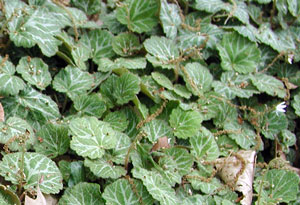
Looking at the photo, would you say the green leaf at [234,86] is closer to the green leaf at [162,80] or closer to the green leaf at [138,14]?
the green leaf at [162,80]

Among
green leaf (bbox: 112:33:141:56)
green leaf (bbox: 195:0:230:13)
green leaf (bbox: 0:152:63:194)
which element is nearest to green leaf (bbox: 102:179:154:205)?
green leaf (bbox: 0:152:63:194)

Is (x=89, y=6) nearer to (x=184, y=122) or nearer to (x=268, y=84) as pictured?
(x=184, y=122)

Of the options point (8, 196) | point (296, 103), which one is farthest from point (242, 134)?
point (8, 196)

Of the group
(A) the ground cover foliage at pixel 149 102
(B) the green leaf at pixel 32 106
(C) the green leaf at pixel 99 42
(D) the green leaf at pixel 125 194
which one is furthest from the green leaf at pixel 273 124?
(B) the green leaf at pixel 32 106

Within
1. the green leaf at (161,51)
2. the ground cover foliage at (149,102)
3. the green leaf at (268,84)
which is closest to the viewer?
the ground cover foliage at (149,102)

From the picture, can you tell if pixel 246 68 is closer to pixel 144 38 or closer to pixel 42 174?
pixel 144 38

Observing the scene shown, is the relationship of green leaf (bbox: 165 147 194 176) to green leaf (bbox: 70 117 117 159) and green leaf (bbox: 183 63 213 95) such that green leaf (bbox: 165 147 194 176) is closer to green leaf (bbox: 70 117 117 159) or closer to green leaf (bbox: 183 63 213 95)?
green leaf (bbox: 70 117 117 159)
